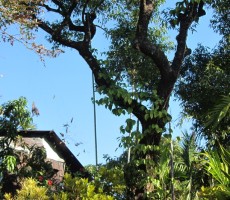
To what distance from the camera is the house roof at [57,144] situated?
1302 cm

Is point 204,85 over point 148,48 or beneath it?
over

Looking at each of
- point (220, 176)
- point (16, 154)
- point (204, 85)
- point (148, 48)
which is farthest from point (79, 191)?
point (204, 85)

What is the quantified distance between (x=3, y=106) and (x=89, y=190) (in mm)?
4722

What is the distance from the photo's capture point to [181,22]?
8570 millimetres

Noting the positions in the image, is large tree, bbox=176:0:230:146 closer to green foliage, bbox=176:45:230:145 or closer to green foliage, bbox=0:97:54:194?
green foliage, bbox=176:45:230:145

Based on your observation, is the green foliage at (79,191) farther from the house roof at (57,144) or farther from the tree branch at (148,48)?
the house roof at (57,144)

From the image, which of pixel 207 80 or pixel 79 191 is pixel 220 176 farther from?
pixel 207 80

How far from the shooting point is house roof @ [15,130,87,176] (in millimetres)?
13023

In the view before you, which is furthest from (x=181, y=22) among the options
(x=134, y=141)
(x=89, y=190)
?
(x=89, y=190)

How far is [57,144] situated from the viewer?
13.9 meters

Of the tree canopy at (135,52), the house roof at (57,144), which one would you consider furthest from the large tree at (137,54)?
the house roof at (57,144)

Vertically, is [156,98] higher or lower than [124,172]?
higher

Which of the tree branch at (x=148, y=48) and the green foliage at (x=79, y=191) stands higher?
the tree branch at (x=148, y=48)

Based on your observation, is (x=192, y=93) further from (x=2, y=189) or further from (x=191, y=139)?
(x=2, y=189)
